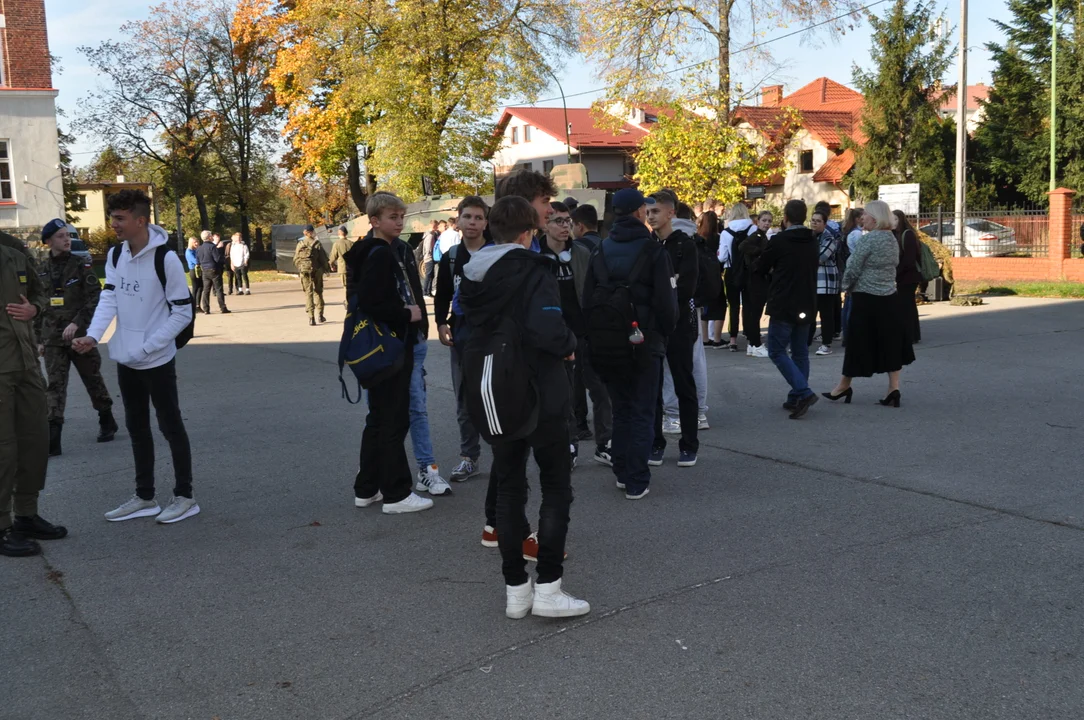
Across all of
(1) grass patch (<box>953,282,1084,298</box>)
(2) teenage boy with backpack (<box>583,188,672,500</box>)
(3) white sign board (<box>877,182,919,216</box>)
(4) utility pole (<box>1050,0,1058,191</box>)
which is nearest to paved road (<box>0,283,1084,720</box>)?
(2) teenage boy with backpack (<box>583,188,672,500</box>)

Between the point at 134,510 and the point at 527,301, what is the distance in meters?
3.25

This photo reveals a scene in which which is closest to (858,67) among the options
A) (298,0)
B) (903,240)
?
(298,0)

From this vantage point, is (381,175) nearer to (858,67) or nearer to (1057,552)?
(858,67)

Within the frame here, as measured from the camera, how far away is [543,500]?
4270 millimetres

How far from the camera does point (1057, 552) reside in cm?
484

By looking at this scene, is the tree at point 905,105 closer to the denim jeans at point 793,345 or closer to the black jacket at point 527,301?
the denim jeans at point 793,345

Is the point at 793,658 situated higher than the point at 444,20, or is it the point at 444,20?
the point at 444,20

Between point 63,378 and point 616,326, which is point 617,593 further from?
point 63,378

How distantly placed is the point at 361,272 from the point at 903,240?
5930 mm

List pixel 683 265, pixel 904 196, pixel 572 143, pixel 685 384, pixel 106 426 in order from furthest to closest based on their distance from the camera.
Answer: pixel 572 143, pixel 904 196, pixel 106 426, pixel 685 384, pixel 683 265

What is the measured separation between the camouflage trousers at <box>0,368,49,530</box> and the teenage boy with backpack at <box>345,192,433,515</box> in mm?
1736

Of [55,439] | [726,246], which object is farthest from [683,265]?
[726,246]

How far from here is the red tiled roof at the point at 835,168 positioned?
175ft

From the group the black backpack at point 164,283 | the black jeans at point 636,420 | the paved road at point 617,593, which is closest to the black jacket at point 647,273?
the black jeans at point 636,420
